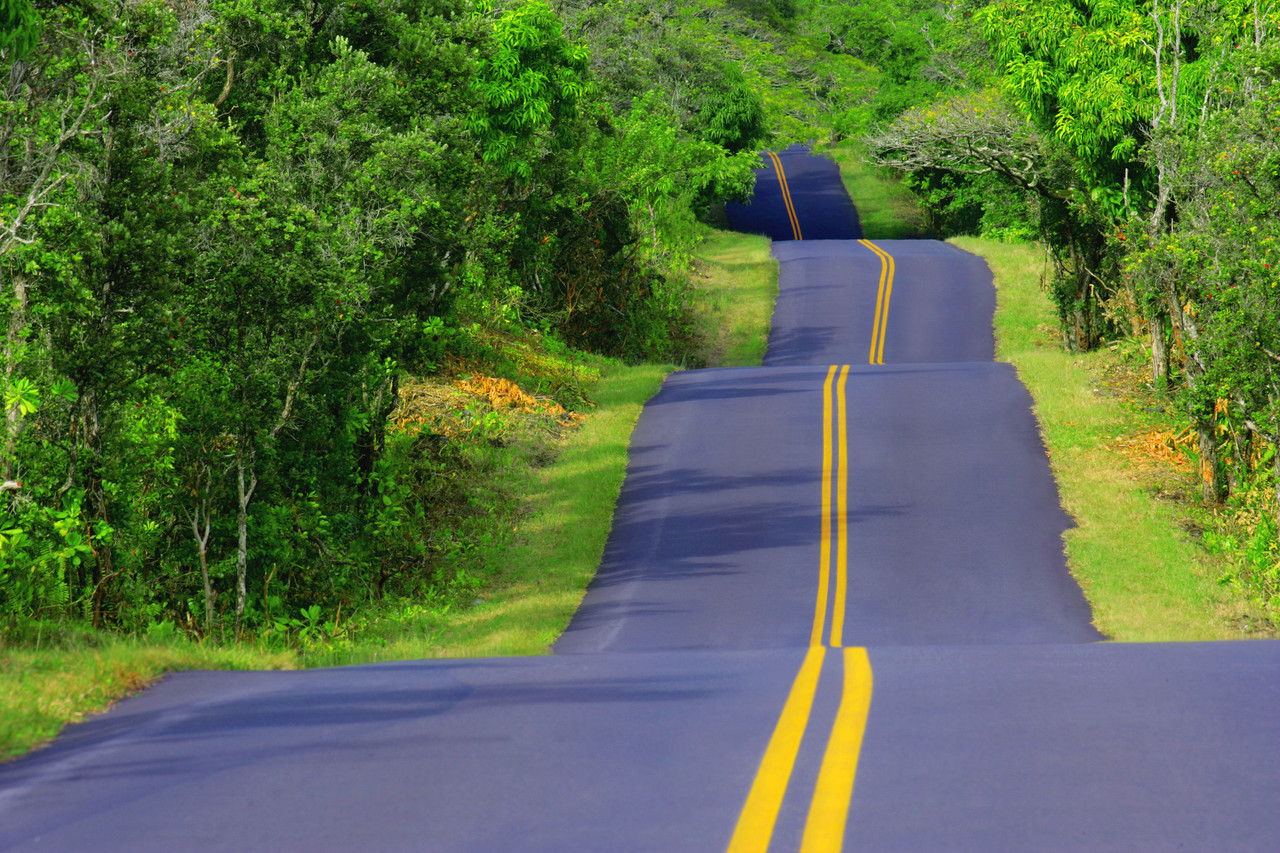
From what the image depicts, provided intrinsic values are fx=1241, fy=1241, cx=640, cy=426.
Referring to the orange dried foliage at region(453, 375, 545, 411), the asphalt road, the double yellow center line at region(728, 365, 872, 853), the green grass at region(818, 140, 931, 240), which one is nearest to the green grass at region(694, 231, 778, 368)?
the orange dried foliage at region(453, 375, 545, 411)

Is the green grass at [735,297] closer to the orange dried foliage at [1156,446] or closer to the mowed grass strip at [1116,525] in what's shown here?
the mowed grass strip at [1116,525]

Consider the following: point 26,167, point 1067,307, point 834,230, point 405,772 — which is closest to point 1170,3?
point 1067,307

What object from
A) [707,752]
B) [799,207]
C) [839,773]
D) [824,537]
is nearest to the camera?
[839,773]

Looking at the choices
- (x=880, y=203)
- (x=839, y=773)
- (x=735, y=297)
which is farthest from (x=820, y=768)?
(x=880, y=203)

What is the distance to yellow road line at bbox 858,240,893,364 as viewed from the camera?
3953 centimetres

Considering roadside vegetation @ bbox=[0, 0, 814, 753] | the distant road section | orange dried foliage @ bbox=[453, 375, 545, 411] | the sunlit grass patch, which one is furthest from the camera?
the distant road section

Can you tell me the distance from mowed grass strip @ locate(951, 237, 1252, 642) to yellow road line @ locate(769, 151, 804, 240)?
3805 centimetres

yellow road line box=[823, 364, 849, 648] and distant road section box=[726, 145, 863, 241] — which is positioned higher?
yellow road line box=[823, 364, 849, 648]

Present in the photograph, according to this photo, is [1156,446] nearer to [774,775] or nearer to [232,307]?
[232,307]

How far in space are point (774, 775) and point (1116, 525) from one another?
14552 millimetres

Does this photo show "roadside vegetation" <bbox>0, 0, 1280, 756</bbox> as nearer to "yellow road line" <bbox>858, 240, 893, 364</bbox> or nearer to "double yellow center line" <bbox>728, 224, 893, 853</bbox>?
"double yellow center line" <bbox>728, 224, 893, 853</bbox>

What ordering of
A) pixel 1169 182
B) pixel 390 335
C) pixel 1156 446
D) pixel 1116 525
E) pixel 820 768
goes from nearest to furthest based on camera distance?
pixel 820 768 → pixel 390 335 → pixel 1116 525 → pixel 1169 182 → pixel 1156 446

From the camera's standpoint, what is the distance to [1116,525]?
1905 cm

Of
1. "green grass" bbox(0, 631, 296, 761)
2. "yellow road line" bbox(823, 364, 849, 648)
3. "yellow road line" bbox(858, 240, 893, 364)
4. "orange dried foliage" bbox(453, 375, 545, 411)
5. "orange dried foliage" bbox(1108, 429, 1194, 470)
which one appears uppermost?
"green grass" bbox(0, 631, 296, 761)
